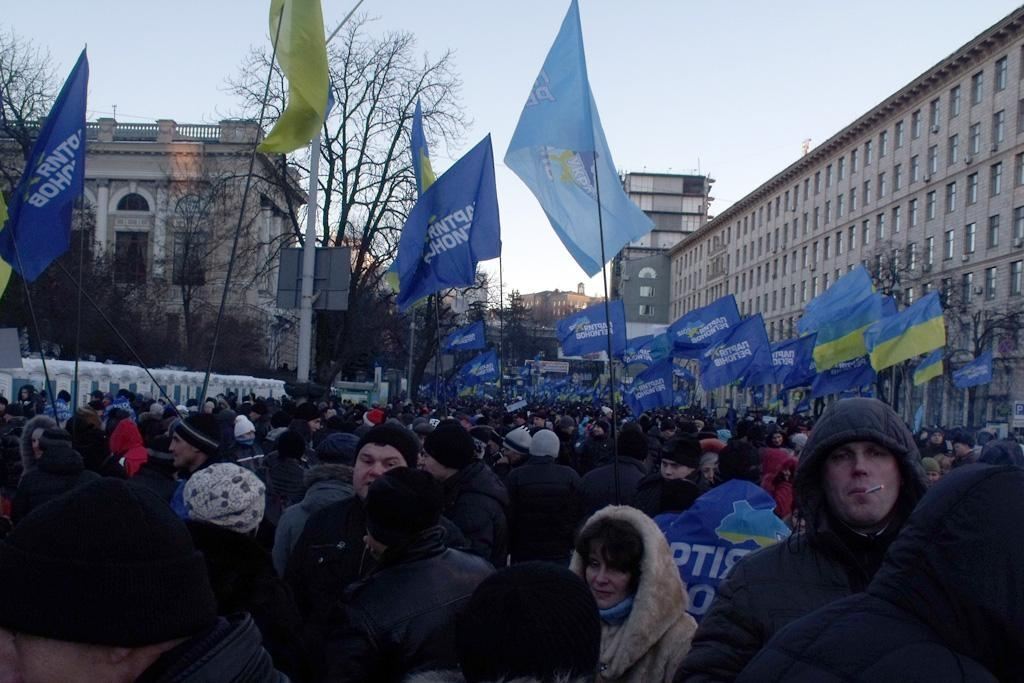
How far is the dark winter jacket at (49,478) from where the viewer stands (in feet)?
21.8

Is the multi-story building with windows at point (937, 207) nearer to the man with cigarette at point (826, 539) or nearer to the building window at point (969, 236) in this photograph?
the building window at point (969, 236)

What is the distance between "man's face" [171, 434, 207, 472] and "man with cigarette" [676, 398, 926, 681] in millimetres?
3783

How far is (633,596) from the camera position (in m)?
3.60

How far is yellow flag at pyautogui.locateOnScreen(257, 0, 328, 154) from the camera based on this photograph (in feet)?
30.8

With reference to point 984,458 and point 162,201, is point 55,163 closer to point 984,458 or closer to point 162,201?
point 984,458

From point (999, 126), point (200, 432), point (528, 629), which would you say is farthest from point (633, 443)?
point (999, 126)

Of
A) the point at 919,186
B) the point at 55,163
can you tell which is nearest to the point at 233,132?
the point at 919,186

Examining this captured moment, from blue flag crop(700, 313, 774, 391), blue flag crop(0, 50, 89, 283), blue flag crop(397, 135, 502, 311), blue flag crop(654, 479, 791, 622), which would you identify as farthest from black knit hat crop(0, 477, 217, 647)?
blue flag crop(700, 313, 774, 391)

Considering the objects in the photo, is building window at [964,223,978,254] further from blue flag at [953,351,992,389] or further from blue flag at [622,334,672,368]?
blue flag at [953,351,992,389]

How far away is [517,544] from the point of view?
741cm

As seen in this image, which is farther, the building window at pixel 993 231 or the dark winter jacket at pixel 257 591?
the building window at pixel 993 231

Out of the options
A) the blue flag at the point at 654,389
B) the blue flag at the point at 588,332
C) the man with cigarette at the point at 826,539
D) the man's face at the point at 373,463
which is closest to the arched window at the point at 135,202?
the blue flag at the point at 654,389

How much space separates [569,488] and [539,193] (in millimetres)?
2210

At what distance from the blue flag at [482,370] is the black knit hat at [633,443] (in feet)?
68.0
